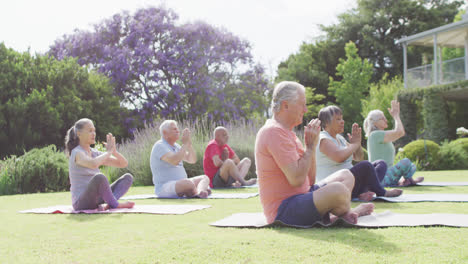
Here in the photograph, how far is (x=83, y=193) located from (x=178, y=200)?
1635 millimetres

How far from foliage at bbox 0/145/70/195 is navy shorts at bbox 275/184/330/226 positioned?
764 cm

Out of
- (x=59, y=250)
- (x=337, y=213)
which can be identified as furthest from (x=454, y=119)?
(x=59, y=250)

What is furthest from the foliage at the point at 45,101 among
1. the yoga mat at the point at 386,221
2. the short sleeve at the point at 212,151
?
the yoga mat at the point at 386,221

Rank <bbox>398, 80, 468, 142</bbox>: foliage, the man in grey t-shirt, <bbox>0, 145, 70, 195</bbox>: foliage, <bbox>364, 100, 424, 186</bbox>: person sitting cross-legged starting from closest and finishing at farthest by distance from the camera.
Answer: <bbox>364, 100, 424, 186</bbox>: person sitting cross-legged → the man in grey t-shirt → <bbox>0, 145, 70, 195</bbox>: foliage → <bbox>398, 80, 468, 142</bbox>: foliage

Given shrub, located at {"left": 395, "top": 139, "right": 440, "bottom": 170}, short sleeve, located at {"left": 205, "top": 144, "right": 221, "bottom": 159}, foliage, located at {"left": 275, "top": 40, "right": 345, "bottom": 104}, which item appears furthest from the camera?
foliage, located at {"left": 275, "top": 40, "right": 345, "bottom": 104}

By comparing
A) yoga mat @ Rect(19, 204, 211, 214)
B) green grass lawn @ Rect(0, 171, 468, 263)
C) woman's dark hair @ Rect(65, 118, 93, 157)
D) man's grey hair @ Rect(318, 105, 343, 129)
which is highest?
man's grey hair @ Rect(318, 105, 343, 129)

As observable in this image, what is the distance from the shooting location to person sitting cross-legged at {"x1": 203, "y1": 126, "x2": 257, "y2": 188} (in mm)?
8648

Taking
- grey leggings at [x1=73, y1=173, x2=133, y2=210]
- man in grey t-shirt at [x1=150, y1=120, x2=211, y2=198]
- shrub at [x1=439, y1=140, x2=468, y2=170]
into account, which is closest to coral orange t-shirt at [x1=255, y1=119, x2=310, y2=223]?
grey leggings at [x1=73, y1=173, x2=133, y2=210]

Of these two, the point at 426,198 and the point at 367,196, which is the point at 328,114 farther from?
the point at 426,198

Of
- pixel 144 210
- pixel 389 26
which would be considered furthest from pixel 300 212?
pixel 389 26

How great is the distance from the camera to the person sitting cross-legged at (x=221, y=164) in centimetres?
865

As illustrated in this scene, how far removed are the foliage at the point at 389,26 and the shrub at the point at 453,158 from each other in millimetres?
20508

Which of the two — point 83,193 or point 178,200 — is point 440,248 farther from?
point 178,200

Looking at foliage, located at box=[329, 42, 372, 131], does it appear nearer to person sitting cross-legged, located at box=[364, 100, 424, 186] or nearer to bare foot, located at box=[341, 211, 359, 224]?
person sitting cross-legged, located at box=[364, 100, 424, 186]
